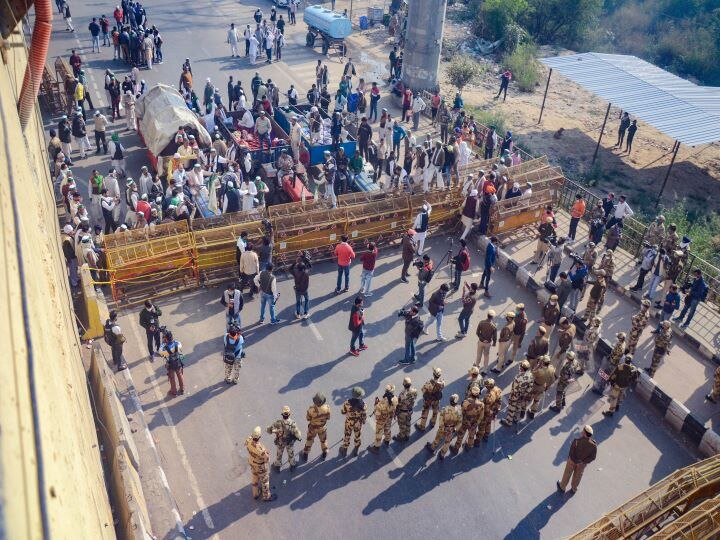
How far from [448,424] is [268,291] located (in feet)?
16.1

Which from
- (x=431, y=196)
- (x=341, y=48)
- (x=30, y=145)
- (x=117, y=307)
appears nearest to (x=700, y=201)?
(x=431, y=196)

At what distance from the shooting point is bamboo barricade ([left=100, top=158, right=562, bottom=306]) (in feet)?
A: 48.5

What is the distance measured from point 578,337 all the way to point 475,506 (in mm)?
5529

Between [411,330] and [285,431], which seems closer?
[285,431]

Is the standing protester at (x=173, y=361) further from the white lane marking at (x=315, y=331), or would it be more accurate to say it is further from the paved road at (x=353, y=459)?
the white lane marking at (x=315, y=331)

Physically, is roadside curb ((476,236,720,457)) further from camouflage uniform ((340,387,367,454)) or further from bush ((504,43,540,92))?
bush ((504,43,540,92))

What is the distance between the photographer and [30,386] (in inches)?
142

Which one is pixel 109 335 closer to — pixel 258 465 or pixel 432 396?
pixel 258 465

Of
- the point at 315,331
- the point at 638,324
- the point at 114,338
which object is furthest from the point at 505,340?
the point at 114,338

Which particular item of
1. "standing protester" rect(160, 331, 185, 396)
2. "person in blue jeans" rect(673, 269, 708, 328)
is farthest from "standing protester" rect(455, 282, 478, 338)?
"standing protester" rect(160, 331, 185, 396)

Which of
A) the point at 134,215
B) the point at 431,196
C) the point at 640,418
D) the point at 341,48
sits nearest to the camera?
the point at 640,418

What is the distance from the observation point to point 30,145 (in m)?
6.87

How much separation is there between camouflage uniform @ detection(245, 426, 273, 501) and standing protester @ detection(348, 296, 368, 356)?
363cm

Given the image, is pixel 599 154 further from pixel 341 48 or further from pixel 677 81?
pixel 341 48
